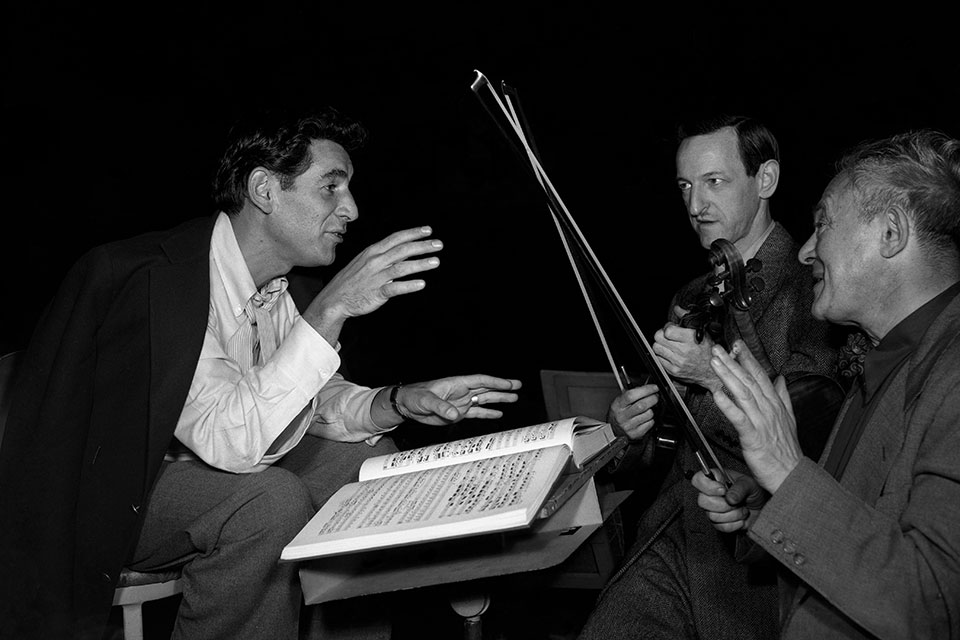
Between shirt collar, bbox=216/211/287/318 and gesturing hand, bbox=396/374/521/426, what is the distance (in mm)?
424

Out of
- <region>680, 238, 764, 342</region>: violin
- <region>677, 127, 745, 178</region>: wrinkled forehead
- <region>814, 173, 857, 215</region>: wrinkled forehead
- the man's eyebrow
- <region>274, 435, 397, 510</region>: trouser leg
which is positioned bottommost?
<region>274, 435, 397, 510</region>: trouser leg

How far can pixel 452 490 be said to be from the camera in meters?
1.56

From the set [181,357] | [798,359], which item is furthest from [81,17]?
[798,359]

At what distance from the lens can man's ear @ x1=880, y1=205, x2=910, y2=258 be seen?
1.58 metres

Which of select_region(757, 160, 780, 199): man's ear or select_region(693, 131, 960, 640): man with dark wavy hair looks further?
select_region(757, 160, 780, 199): man's ear

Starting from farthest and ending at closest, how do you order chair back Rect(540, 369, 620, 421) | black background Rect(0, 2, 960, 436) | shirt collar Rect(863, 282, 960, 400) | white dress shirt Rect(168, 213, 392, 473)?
black background Rect(0, 2, 960, 436) < chair back Rect(540, 369, 620, 421) < white dress shirt Rect(168, 213, 392, 473) < shirt collar Rect(863, 282, 960, 400)

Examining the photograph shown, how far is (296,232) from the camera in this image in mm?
2352

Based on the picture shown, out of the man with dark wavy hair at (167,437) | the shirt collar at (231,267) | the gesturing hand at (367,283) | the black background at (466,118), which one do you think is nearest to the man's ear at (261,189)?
the shirt collar at (231,267)

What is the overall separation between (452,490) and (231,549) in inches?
18.6

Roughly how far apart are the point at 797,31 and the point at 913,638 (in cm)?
390

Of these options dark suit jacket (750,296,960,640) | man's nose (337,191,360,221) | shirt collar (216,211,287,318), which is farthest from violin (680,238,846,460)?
shirt collar (216,211,287,318)

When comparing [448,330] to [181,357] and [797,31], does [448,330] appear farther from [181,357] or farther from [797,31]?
[181,357]

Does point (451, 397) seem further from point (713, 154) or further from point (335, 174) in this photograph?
point (713, 154)

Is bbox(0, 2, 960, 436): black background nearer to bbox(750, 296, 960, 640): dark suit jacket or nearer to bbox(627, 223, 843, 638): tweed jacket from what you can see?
bbox(627, 223, 843, 638): tweed jacket
